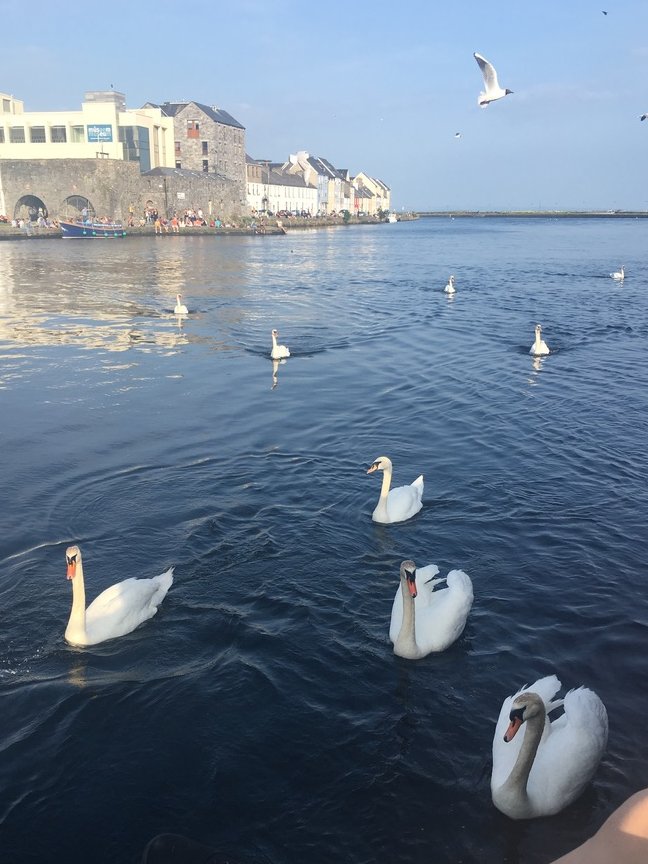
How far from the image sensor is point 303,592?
8.91 meters

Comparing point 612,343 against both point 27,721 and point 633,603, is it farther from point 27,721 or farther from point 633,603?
point 27,721

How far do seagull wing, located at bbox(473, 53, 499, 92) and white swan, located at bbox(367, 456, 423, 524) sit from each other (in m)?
13.7

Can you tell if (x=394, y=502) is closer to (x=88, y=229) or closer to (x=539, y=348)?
(x=539, y=348)

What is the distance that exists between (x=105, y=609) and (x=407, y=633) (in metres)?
3.38

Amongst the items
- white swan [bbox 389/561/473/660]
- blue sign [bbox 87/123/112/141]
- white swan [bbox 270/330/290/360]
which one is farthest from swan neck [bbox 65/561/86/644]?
blue sign [bbox 87/123/112/141]

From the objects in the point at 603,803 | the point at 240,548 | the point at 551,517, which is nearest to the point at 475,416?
the point at 551,517

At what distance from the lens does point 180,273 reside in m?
45.3

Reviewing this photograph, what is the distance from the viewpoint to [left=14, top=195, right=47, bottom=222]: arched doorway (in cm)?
8838

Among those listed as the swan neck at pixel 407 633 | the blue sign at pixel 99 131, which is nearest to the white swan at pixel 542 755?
the swan neck at pixel 407 633

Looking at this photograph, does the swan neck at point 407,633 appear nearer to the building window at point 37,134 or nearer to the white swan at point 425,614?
the white swan at point 425,614

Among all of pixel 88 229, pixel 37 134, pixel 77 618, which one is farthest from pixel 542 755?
pixel 37 134

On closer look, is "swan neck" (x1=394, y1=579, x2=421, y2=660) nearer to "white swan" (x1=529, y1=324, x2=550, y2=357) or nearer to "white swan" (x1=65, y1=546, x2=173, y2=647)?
"white swan" (x1=65, y1=546, x2=173, y2=647)

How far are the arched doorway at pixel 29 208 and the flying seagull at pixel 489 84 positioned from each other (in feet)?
260

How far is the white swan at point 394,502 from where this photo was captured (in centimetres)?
1071
